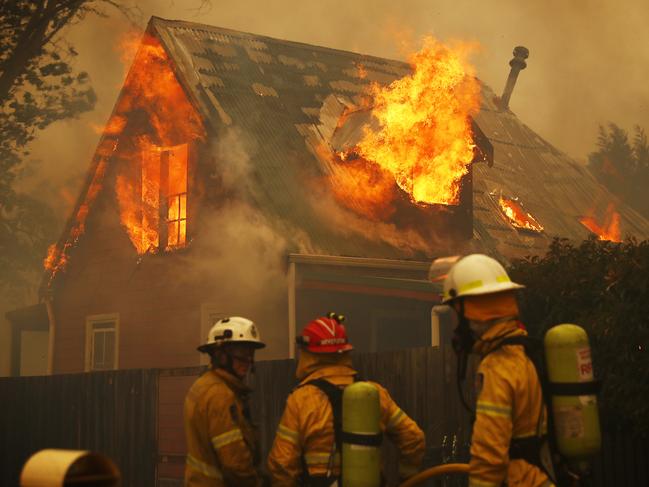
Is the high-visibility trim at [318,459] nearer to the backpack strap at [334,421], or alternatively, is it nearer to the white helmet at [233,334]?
the backpack strap at [334,421]

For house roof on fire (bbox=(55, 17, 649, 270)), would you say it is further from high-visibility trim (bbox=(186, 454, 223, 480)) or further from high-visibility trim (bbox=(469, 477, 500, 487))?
high-visibility trim (bbox=(469, 477, 500, 487))

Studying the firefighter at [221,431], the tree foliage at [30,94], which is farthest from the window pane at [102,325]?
the firefighter at [221,431]

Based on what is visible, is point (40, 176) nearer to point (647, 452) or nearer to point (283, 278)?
point (283, 278)

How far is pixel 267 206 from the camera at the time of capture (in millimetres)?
15609

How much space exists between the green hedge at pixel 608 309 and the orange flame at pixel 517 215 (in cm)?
1069

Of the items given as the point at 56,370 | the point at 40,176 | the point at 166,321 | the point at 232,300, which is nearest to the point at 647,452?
the point at 232,300

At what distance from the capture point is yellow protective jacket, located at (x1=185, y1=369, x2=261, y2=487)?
20.0 ft

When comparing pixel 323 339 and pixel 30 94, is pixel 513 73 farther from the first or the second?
pixel 323 339

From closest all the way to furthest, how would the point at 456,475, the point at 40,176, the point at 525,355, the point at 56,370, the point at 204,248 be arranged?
1. the point at 525,355
2. the point at 456,475
3. the point at 204,248
4. the point at 56,370
5. the point at 40,176

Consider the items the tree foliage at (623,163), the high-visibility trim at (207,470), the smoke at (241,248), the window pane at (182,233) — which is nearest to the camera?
the high-visibility trim at (207,470)

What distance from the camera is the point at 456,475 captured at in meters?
8.12

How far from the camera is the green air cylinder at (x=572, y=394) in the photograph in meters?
4.77

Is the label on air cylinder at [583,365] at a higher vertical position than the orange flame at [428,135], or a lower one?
lower

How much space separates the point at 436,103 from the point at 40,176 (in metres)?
23.9
